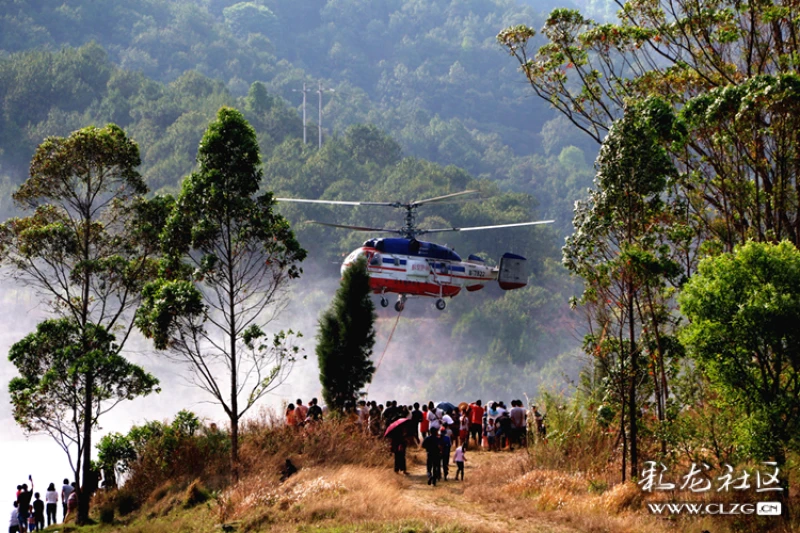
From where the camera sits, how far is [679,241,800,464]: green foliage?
15.8 metres

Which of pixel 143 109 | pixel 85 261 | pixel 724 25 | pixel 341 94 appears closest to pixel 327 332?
pixel 85 261

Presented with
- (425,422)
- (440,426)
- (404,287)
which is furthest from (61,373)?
(404,287)

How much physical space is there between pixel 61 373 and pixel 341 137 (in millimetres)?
113789

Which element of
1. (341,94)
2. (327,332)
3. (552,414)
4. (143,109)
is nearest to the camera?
(552,414)

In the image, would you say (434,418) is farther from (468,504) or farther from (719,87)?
(719,87)

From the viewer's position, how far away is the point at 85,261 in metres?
23.1

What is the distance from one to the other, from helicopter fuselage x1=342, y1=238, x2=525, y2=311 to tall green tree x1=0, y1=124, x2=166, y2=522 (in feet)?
44.5

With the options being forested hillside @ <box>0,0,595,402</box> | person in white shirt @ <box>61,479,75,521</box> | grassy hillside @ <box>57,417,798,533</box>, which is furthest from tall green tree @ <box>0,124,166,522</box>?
forested hillside @ <box>0,0,595,402</box>

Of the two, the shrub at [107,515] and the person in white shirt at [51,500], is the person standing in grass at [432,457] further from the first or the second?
the person in white shirt at [51,500]

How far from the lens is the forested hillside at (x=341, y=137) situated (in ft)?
328

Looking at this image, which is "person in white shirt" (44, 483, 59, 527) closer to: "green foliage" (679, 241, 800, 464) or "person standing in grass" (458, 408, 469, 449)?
"person standing in grass" (458, 408, 469, 449)

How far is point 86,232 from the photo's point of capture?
23625 mm

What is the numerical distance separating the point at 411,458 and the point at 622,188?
873 centimetres

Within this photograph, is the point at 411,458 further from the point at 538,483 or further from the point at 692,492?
the point at 692,492
